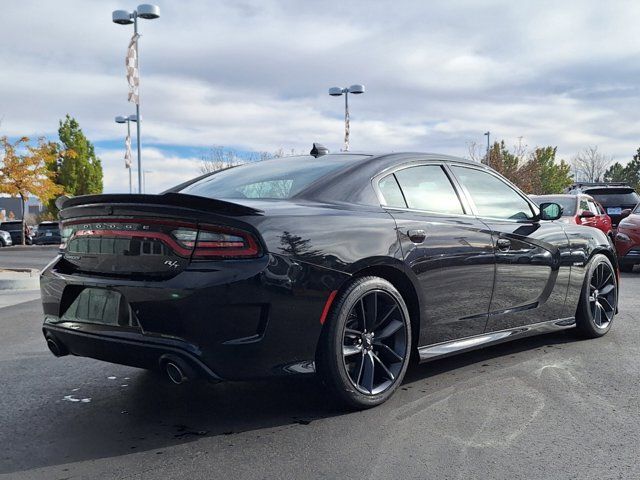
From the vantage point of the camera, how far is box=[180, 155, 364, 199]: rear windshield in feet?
13.5

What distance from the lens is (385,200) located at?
4.18 meters

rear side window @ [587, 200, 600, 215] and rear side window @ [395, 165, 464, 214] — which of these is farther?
rear side window @ [587, 200, 600, 215]

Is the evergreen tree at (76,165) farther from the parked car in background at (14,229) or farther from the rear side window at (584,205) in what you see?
the rear side window at (584,205)

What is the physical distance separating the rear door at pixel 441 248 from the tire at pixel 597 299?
1.53m

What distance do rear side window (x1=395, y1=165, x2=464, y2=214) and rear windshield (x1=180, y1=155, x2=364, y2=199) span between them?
1.20 ft

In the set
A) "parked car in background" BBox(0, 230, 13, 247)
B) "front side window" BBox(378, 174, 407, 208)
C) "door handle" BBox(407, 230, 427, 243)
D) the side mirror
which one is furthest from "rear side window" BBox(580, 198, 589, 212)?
"parked car in background" BBox(0, 230, 13, 247)

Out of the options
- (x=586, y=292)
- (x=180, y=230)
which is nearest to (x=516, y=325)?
(x=586, y=292)

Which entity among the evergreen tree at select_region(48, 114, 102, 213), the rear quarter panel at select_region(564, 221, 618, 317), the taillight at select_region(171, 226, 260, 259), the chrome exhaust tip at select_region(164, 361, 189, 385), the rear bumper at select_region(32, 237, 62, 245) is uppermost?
the evergreen tree at select_region(48, 114, 102, 213)

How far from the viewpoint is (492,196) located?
506 centimetres

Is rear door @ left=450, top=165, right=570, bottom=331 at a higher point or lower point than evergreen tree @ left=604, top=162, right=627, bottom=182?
lower

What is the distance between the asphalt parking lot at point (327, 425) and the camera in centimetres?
303

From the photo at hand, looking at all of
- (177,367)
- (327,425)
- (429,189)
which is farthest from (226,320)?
(429,189)

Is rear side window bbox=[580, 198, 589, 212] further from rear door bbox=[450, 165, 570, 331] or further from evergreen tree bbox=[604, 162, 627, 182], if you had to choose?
evergreen tree bbox=[604, 162, 627, 182]

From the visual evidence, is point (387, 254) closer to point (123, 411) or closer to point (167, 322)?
point (167, 322)
